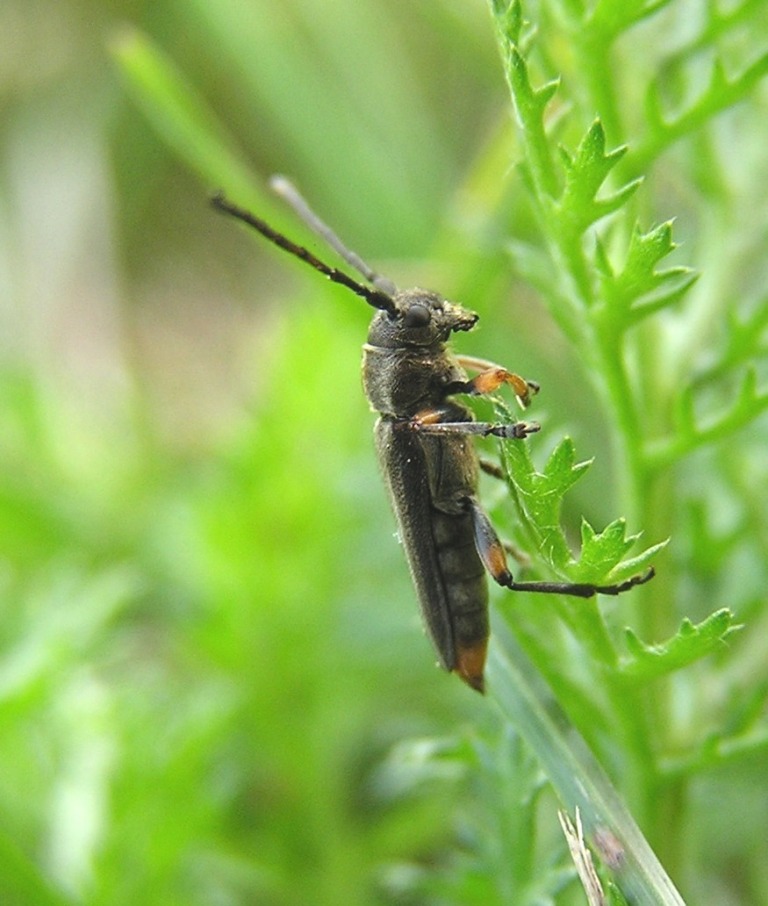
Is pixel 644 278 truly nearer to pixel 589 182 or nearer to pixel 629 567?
pixel 589 182

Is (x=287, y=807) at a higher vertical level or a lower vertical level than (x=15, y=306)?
lower

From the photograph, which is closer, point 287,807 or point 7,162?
point 287,807

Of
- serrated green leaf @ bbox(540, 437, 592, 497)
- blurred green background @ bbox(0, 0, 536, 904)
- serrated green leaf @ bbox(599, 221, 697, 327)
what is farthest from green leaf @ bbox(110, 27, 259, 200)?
serrated green leaf @ bbox(540, 437, 592, 497)

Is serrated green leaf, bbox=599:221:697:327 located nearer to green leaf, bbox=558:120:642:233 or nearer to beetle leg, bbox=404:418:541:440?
green leaf, bbox=558:120:642:233

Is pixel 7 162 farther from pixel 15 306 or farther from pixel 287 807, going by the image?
pixel 287 807

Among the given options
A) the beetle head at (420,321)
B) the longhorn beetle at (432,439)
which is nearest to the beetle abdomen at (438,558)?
the longhorn beetle at (432,439)

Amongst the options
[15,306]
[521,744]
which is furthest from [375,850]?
[15,306]

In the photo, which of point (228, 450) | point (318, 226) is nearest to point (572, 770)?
point (318, 226)
